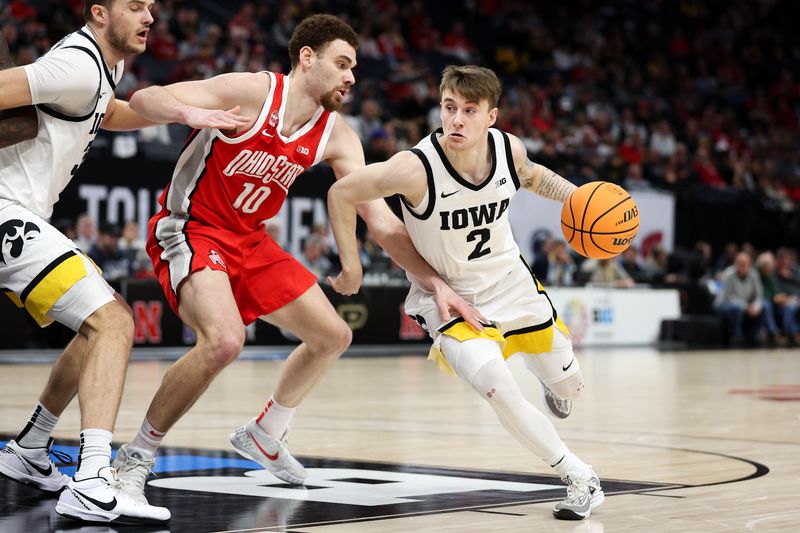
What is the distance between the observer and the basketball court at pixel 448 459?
15.4ft

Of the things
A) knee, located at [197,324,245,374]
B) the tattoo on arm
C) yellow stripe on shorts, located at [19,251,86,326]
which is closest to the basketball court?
knee, located at [197,324,245,374]

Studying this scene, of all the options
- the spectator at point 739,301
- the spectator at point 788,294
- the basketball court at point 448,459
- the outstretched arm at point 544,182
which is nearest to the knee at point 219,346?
the basketball court at point 448,459

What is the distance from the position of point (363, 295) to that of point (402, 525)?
38.5 ft

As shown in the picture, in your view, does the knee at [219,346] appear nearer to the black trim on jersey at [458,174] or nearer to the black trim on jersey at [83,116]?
the black trim on jersey at [83,116]

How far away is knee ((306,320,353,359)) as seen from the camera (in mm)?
5680

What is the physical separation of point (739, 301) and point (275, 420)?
51.8 ft

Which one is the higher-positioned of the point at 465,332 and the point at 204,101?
the point at 204,101

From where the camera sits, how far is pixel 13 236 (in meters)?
4.82

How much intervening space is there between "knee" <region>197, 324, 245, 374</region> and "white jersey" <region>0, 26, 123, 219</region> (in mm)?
835

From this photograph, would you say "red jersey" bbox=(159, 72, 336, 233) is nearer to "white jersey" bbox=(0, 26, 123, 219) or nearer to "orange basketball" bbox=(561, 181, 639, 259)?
"white jersey" bbox=(0, 26, 123, 219)

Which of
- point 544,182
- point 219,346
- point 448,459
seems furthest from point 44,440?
point 544,182

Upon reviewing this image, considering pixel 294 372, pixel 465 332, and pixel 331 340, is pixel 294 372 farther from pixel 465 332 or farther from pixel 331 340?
pixel 465 332

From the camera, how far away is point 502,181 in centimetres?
545

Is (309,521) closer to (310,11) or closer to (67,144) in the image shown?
(67,144)
